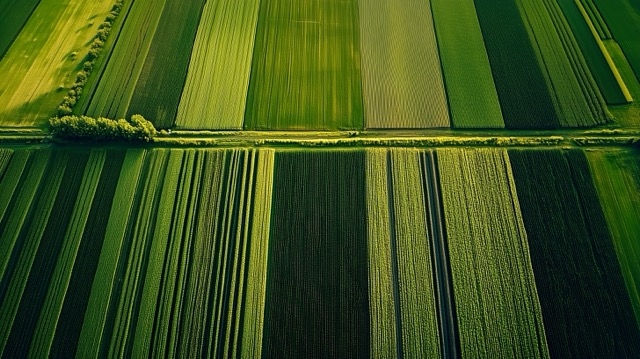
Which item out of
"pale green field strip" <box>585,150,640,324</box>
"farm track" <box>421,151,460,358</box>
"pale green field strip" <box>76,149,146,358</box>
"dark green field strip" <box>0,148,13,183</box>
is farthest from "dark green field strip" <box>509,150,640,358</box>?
"dark green field strip" <box>0,148,13,183</box>

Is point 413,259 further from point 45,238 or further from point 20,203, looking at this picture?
point 20,203

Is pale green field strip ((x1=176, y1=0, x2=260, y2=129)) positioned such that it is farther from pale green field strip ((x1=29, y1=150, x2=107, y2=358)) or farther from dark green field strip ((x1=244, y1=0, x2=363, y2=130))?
pale green field strip ((x1=29, y1=150, x2=107, y2=358))

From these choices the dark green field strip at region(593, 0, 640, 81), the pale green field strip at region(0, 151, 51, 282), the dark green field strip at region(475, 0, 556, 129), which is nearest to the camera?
the pale green field strip at region(0, 151, 51, 282)

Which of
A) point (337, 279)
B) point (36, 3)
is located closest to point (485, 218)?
point (337, 279)

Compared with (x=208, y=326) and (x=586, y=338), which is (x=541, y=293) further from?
(x=208, y=326)

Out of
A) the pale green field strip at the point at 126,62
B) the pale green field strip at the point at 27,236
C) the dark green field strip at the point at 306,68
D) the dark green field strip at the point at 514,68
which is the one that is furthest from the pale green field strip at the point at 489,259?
the pale green field strip at the point at 27,236

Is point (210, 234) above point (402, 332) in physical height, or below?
above
